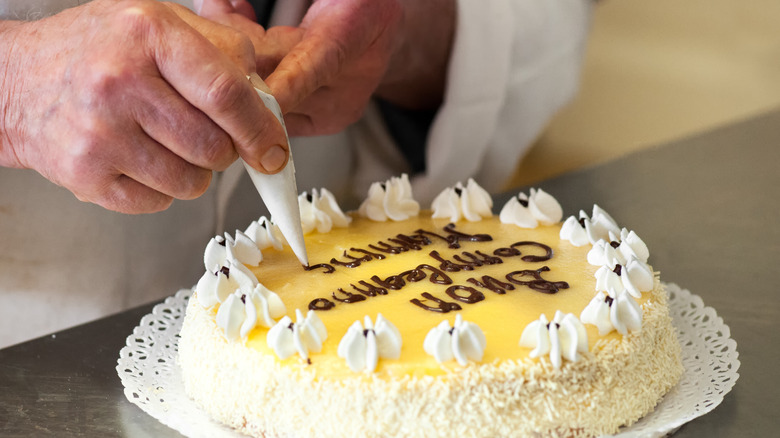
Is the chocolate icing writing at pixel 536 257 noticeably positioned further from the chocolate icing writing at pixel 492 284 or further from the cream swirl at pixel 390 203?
the cream swirl at pixel 390 203

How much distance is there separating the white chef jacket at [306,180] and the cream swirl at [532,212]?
51cm

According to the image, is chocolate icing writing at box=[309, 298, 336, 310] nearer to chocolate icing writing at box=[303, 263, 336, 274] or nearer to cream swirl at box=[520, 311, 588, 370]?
chocolate icing writing at box=[303, 263, 336, 274]

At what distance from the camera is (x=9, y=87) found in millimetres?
1080

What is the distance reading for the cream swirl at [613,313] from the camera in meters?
1.00

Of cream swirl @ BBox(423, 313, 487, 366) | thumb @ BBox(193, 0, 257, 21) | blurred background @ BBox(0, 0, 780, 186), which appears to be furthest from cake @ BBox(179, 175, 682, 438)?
blurred background @ BBox(0, 0, 780, 186)

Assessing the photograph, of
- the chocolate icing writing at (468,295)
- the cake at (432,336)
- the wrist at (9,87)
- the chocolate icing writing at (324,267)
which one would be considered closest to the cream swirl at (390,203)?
the cake at (432,336)

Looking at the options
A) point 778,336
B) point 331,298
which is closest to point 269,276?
point 331,298

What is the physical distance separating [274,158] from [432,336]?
31 centimetres

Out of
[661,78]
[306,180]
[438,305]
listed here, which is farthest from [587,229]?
[661,78]

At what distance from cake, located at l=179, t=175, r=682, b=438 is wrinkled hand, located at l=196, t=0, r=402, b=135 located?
0.85 feet

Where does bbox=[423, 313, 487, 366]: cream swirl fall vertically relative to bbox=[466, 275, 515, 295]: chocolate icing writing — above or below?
above

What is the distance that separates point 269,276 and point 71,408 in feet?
1.05

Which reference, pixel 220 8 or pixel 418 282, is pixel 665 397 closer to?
pixel 418 282

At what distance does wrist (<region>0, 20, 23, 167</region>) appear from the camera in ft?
3.54
